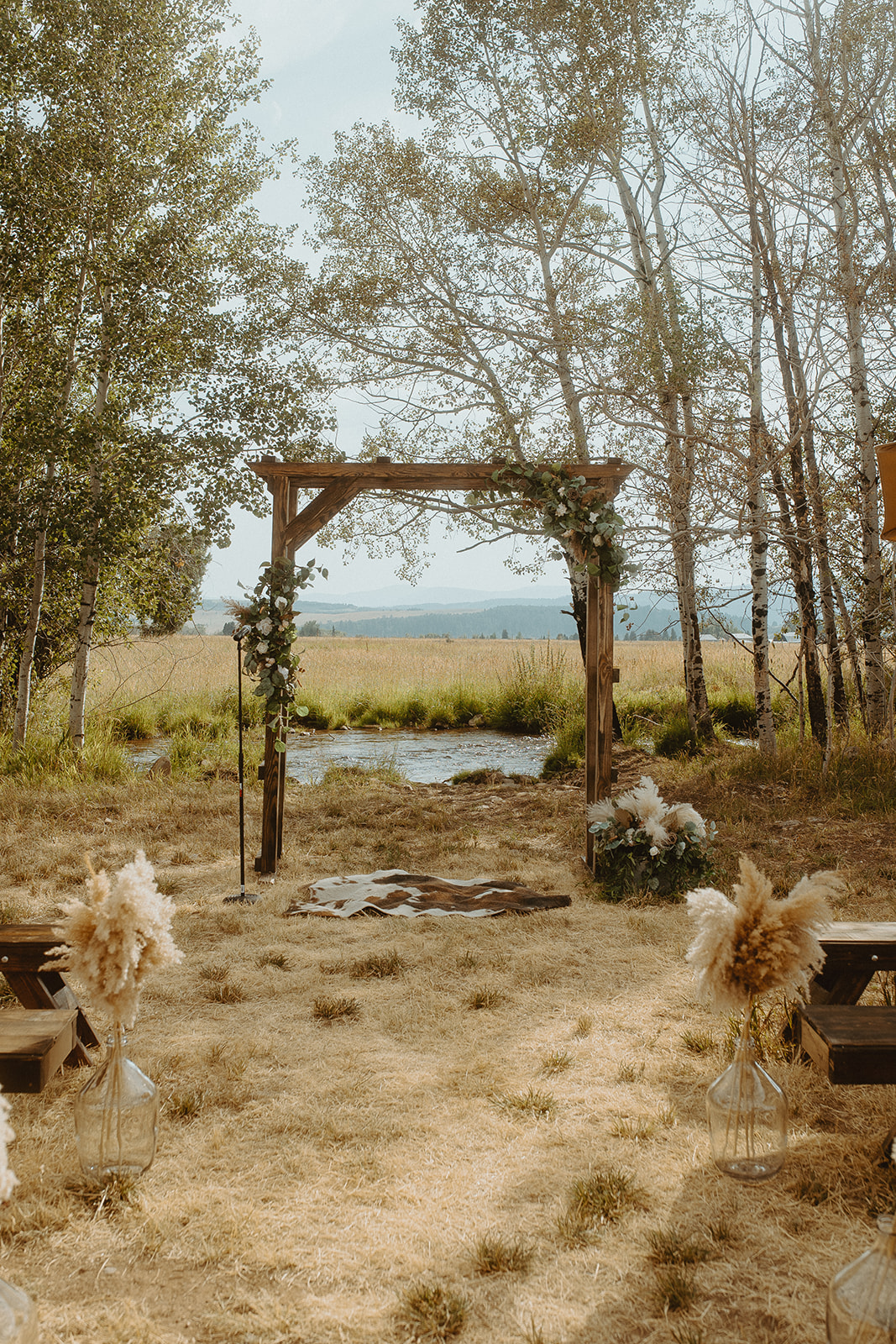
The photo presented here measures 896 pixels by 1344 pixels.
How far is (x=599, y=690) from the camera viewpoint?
5.62 m

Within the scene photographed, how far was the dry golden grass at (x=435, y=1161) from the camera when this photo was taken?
197 cm

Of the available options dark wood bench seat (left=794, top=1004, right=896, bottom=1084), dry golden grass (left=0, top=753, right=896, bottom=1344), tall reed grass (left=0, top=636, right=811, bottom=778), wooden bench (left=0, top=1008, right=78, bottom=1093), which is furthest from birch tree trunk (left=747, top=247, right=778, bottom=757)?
wooden bench (left=0, top=1008, right=78, bottom=1093)

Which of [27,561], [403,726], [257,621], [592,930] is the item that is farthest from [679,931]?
[403,726]

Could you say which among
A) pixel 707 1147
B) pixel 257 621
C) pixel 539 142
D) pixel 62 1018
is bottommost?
pixel 707 1147

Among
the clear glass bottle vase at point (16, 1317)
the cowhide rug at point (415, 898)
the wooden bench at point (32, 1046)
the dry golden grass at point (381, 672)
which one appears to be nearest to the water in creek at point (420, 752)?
the dry golden grass at point (381, 672)

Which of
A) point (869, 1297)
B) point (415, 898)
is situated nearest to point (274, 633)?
point (415, 898)

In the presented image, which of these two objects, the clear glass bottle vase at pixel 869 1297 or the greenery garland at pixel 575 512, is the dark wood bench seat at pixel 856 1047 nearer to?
the clear glass bottle vase at pixel 869 1297

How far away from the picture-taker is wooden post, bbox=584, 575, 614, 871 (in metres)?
5.62

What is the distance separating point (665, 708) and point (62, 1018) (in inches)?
394

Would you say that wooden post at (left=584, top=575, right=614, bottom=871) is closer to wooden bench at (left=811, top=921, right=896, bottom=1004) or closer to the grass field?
wooden bench at (left=811, top=921, right=896, bottom=1004)

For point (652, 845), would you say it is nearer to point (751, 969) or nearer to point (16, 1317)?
point (751, 969)

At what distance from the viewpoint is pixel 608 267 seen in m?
9.51

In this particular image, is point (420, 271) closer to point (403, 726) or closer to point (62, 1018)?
point (403, 726)

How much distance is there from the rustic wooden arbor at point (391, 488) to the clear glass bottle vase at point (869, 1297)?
4.09m
